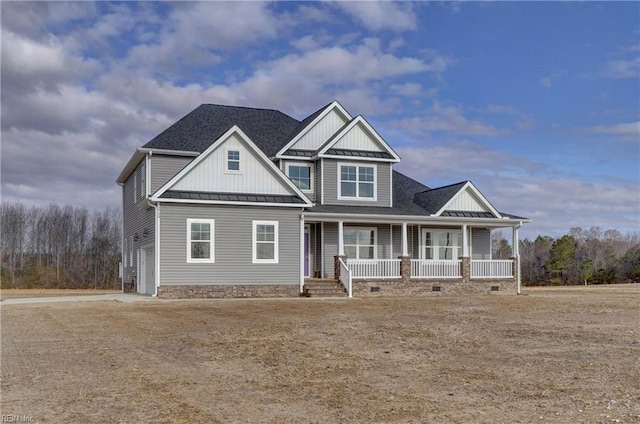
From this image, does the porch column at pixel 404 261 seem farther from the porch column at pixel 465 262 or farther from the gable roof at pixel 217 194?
the gable roof at pixel 217 194

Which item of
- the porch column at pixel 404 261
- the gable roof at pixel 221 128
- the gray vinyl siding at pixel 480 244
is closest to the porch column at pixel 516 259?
the gray vinyl siding at pixel 480 244

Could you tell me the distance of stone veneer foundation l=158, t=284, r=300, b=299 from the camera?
23.5 metres

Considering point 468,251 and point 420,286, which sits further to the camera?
point 468,251

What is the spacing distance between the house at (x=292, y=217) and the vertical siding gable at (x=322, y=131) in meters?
0.05

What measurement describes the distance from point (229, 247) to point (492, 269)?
41.4ft

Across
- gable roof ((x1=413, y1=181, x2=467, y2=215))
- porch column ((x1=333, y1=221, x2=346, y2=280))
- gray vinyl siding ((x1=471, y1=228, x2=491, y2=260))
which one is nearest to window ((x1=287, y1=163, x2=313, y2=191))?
porch column ((x1=333, y1=221, x2=346, y2=280))

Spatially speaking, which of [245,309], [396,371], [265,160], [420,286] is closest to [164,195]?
[265,160]

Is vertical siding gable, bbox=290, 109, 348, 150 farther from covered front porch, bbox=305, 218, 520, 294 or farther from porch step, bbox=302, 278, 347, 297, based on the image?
porch step, bbox=302, 278, 347, 297

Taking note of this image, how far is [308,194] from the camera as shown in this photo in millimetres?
28625

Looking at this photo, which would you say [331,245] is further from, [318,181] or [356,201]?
[318,181]

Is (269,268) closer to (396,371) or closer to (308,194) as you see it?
(308,194)

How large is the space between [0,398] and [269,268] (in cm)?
1765

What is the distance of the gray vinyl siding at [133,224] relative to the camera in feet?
83.6

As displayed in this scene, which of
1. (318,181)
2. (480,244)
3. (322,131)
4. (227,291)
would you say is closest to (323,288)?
(227,291)
